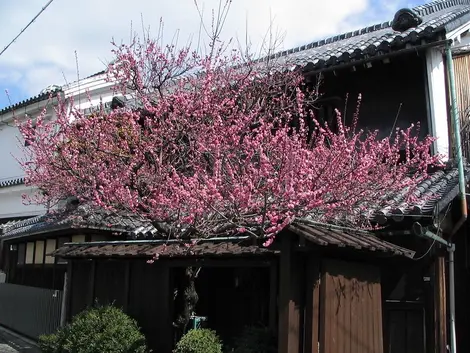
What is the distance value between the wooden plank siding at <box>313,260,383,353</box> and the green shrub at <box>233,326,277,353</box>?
3.08 ft

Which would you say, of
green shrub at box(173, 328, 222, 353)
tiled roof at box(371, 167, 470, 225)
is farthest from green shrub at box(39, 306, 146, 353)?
tiled roof at box(371, 167, 470, 225)

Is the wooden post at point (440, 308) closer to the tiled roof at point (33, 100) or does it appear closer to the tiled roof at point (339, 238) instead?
the tiled roof at point (339, 238)

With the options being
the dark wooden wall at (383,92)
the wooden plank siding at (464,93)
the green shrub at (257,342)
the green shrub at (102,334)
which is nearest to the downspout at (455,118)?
the wooden plank siding at (464,93)

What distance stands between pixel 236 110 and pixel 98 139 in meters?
3.13

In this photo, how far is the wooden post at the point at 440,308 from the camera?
28.7 feet

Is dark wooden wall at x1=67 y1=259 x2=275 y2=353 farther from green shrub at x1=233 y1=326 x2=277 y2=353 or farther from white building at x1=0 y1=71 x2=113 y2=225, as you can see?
white building at x1=0 y1=71 x2=113 y2=225

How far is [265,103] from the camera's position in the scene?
457 inches

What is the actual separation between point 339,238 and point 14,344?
37.3 ft

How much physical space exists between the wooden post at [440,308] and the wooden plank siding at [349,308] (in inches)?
70.2

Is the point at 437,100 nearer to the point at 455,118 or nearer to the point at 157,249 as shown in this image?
the point at 455,118

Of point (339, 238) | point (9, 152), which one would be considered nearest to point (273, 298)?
point (339, 238)

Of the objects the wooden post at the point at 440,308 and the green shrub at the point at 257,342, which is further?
the wooden post at the point at 440,308

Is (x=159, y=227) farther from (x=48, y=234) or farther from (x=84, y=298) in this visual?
(x=48, y=234)

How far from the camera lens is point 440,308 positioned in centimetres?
885
